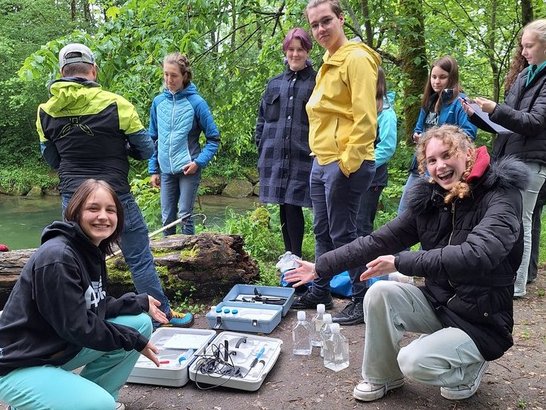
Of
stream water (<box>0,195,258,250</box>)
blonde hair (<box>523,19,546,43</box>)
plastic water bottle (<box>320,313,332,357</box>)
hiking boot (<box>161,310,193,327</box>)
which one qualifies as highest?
blonde hair (<box>523,19,546,43</box>)

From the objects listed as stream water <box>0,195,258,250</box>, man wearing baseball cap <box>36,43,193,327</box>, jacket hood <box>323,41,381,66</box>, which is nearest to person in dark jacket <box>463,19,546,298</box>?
jacket hood <box>323,41,381,66</box>

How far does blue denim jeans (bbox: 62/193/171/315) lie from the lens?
294 centimetres

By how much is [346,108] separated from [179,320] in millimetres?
1760

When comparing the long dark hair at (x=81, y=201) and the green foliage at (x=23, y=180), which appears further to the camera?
the green foliage at (x=23, y=180)

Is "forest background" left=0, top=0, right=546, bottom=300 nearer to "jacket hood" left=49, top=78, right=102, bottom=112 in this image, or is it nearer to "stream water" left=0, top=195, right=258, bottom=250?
"jacket hood" left=49, top=78, right=102, bottom=112

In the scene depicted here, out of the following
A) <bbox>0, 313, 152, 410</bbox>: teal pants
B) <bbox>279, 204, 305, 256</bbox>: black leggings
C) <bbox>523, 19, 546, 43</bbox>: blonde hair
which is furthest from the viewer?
<bbox>279, 204, 305, 256</bbox>: black leggings

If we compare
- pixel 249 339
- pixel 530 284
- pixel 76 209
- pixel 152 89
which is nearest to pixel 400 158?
pixel 530 284

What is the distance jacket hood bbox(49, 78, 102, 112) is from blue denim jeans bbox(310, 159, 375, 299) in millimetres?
1428

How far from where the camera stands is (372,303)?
7.46 ft

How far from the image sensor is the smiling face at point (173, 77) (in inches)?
149

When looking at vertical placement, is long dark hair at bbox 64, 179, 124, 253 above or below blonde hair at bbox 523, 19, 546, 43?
below

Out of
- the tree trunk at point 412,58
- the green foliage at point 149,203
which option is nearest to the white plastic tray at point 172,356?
the green foliage at point 149,203

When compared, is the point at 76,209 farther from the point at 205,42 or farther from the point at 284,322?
the point at 205,42

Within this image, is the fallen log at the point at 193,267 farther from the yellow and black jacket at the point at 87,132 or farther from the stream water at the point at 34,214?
the stream water at the point at 34,214
